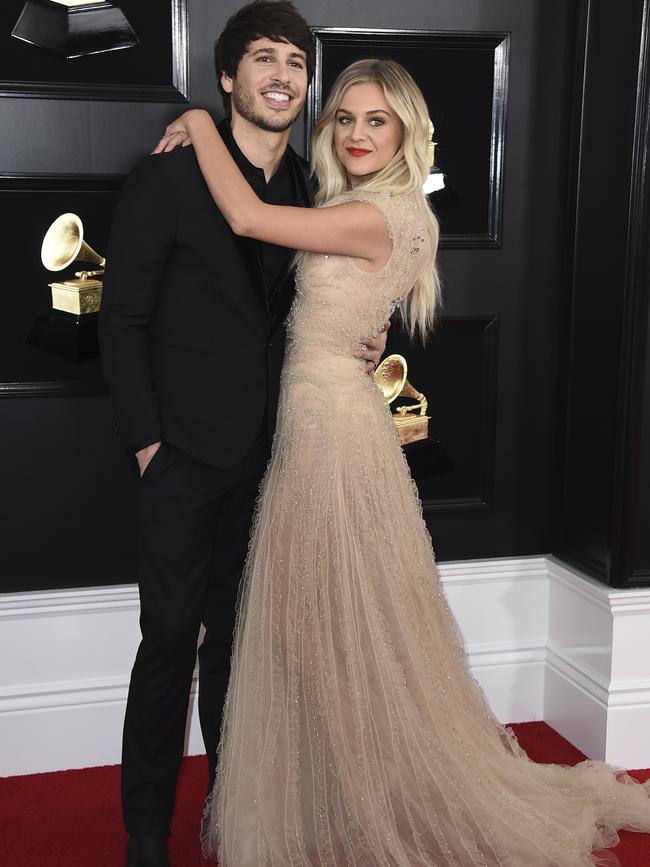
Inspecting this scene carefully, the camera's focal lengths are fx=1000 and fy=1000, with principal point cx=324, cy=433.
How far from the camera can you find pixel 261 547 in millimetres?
2428

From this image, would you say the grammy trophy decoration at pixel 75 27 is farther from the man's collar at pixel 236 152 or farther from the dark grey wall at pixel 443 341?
the man's collar at pixel 236 152

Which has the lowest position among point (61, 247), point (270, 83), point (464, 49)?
point (61, 247)

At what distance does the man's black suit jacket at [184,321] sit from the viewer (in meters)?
2.22

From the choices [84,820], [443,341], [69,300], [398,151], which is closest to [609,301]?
[443,341]

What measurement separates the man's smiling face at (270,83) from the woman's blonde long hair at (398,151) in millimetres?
181

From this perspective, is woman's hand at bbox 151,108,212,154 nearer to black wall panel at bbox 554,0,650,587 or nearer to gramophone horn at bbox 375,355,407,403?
gramophone horn at bbox 375,355,407,403

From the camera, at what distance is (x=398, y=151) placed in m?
2.47

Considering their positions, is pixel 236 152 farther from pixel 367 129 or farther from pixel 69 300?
pixel 69 300

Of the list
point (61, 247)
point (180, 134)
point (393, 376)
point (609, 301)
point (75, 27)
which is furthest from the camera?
point (393, 376)

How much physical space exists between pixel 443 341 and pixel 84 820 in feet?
5.63

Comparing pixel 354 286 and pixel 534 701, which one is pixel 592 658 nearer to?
pixel 534 701

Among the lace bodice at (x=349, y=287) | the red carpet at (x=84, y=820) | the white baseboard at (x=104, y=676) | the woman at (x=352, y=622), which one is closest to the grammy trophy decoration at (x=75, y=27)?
the woman at (x=352, y=622)

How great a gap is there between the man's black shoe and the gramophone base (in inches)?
48.3

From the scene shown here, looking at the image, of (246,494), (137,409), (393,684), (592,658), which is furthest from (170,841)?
(592,658)
